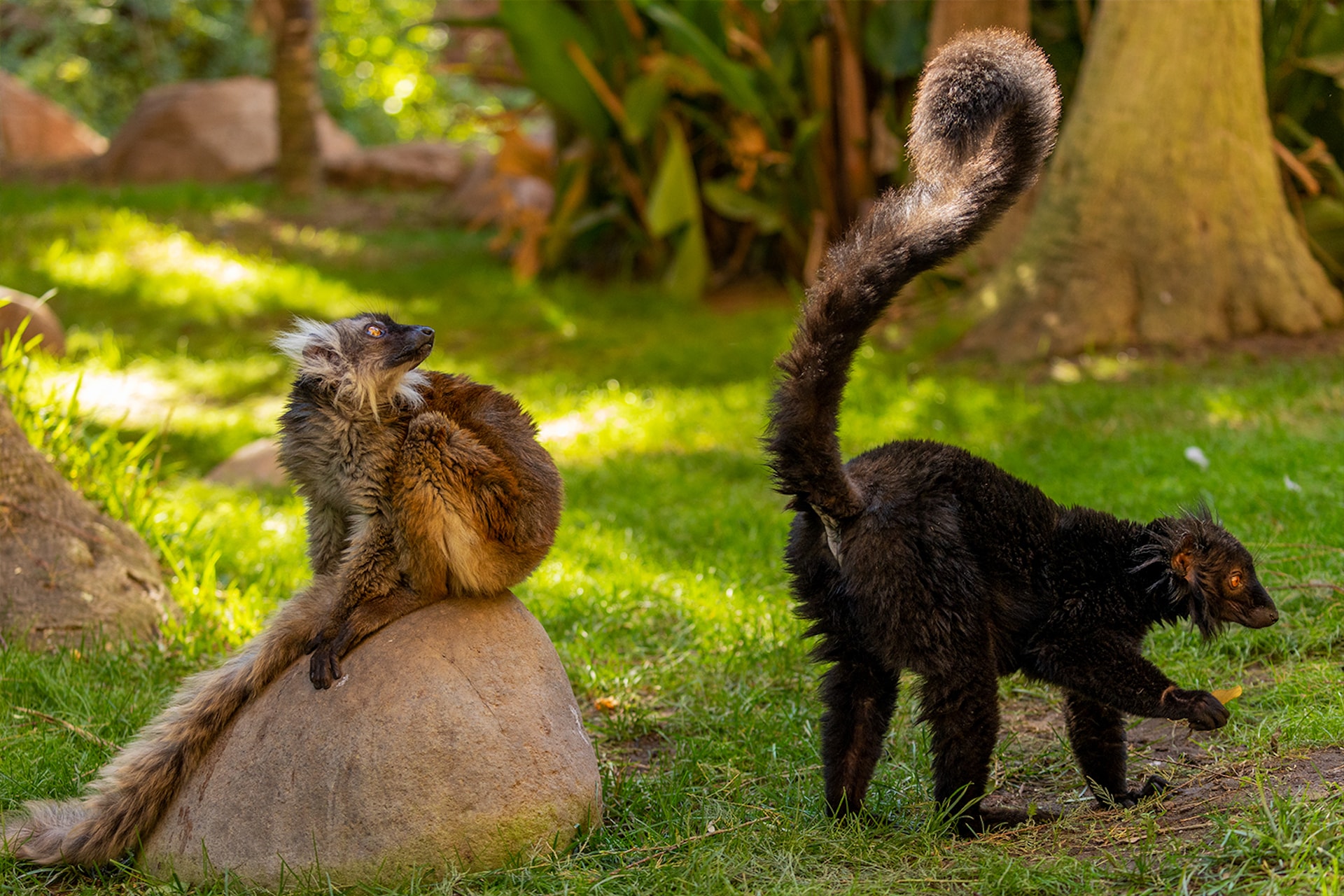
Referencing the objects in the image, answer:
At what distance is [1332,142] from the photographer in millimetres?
9547

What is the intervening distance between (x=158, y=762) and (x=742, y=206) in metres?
8.67

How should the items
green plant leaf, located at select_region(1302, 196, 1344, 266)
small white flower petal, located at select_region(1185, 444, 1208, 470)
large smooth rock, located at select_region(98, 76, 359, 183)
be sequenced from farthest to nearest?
large smooth rock, located at select_region(98, 76, 359, 183) → green plant leaf, located at select_region(1302, 196, 1344, 266) → small white flower petal, located at select_region(1185, 444, 1208, 470)

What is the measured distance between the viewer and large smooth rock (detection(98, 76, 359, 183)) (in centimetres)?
1811

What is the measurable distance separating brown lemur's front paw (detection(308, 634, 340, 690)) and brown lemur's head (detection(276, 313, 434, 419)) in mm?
689

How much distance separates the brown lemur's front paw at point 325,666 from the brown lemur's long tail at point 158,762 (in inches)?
6.1

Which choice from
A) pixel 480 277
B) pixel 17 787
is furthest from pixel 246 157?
pixel 17 787

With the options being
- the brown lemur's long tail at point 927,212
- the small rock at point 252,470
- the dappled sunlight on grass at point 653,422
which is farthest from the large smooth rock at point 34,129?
the brown lemur's long tail at point 927,212

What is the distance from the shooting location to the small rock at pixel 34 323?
8.95m

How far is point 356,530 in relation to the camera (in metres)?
3.51

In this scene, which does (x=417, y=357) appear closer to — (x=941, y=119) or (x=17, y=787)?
(x=941, y=119)

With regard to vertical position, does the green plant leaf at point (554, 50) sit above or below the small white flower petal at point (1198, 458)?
below

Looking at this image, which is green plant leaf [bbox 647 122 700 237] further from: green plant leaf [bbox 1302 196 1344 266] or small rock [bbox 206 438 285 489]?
green plant leaf [bbox 1302 196 1344 266]

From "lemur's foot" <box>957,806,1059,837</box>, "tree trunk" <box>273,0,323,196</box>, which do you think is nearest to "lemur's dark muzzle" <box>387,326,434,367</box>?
"lemur's foot" <box>957,806,1059,837</box>

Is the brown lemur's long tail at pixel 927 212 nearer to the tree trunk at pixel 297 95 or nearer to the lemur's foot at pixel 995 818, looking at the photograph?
the lemur's foot at pixel 995 818
